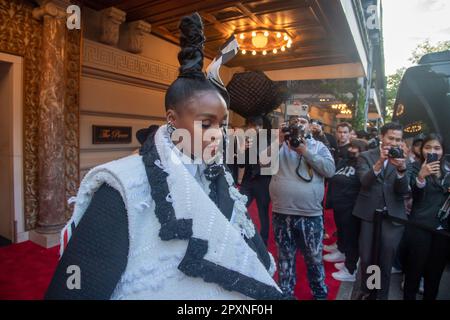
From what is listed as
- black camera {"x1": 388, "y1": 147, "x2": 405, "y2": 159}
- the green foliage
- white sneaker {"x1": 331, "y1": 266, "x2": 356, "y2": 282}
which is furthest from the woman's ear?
the green foliage

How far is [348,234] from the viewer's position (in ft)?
10.6

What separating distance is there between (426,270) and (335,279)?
0.86m

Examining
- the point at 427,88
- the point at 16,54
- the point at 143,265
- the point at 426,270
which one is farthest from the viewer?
the point at 427,88

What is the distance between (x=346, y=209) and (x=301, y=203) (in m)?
1.23

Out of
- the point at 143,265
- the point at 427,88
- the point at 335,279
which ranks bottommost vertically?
the point at 335,279

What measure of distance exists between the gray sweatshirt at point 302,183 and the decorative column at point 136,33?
330cm

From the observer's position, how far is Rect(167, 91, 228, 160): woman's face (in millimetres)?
880

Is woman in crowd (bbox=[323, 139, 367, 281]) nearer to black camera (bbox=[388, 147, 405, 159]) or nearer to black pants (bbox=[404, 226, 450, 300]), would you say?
black pants (bbox=[404, 226, 450, 300])

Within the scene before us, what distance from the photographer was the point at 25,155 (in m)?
3.56

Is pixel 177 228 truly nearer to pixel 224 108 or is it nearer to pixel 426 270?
pixel 224 108

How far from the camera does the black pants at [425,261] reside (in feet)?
7.93

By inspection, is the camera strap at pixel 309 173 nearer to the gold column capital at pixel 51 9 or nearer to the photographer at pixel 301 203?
the photographer at pixel 301 203

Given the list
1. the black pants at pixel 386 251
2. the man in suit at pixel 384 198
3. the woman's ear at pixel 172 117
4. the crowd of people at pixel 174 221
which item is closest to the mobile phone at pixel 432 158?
the man in suit at pixel 384 198
